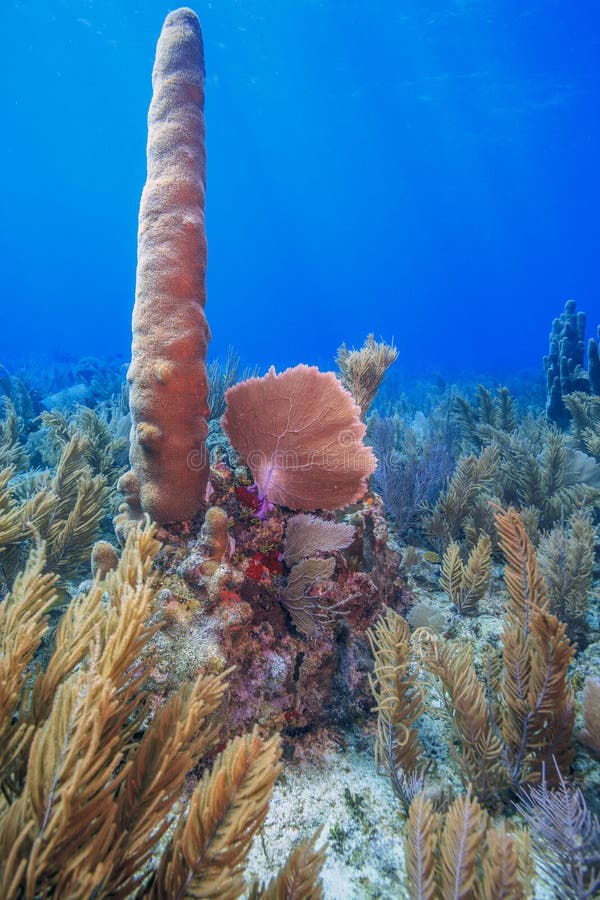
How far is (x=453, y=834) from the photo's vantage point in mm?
1431

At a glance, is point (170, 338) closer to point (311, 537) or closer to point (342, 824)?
point (311, 537)

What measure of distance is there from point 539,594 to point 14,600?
2306 mm

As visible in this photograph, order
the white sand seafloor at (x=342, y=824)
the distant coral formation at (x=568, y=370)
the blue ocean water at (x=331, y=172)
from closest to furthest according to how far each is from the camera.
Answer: the white sand seafloor at (x=342, y=824) < the distant coral formation at (x=568, y=370) < the blue ocean water at (x=331, y=172)

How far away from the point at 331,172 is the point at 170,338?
338 ft

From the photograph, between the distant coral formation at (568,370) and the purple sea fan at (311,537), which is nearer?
the purple sea fan at (311,537)

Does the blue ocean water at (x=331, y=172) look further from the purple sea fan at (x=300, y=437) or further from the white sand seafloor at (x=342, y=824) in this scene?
the white sand seafloor at (x=342, y=824)

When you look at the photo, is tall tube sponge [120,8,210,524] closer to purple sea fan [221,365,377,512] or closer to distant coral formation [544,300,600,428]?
purple sea fan [221,365,377,512]

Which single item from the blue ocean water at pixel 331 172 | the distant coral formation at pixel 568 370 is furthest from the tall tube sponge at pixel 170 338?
the distant coral formation at pixel 568 370

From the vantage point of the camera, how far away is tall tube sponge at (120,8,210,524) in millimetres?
2615

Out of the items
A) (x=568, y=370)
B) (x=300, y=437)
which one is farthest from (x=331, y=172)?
(x=300, y=437)

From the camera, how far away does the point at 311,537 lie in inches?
106

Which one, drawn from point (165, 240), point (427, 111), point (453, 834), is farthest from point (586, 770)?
point (427, 111)

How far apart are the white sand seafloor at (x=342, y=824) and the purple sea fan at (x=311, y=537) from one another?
1.10m

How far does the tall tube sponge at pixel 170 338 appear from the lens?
2.62m
